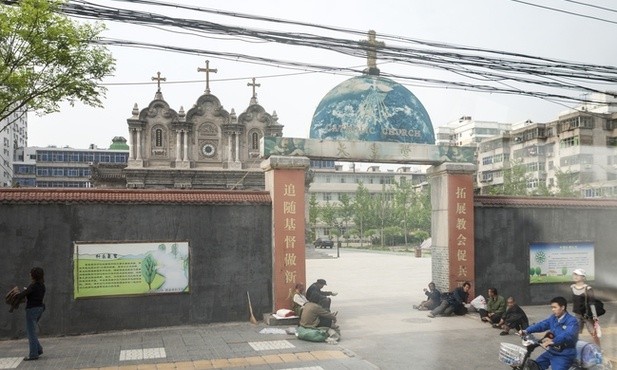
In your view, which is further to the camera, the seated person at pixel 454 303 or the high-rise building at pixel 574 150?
the high-rise building at pixel 574 150

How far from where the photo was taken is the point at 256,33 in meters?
12.1

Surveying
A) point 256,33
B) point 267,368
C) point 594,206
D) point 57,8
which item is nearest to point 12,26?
point 57,8

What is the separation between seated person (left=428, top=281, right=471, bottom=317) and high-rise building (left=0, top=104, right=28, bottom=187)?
2681 inches

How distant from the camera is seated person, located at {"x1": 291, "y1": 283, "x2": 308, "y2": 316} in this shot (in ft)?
Result: 42.5

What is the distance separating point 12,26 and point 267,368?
9.84m

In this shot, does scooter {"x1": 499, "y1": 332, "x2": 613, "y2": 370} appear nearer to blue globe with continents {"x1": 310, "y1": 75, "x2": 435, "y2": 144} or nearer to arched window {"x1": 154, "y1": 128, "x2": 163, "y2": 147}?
blue globe with continents {"x1": 310, "y1": 75, "x2": 435, "y2": 144}

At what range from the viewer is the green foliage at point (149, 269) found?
13.0m

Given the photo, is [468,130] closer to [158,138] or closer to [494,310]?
[158,138]

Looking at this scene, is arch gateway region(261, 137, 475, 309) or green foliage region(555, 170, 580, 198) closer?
arch gateway region(261, 137, 475, 309)

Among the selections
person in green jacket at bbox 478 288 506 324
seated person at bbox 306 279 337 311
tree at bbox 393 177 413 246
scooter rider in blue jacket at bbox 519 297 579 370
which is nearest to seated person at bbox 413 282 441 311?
person in green jacket at bbox 478 288 506 324

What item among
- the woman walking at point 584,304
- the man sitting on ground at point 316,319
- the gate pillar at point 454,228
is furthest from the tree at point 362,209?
the woman walking at point 584,304

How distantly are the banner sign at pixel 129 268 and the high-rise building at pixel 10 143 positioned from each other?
64.2 meters

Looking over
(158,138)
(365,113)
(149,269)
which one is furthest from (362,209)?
(149,269)

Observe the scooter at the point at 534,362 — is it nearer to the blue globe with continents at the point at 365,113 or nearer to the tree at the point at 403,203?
the blue globe with continents at the point at 365,113
